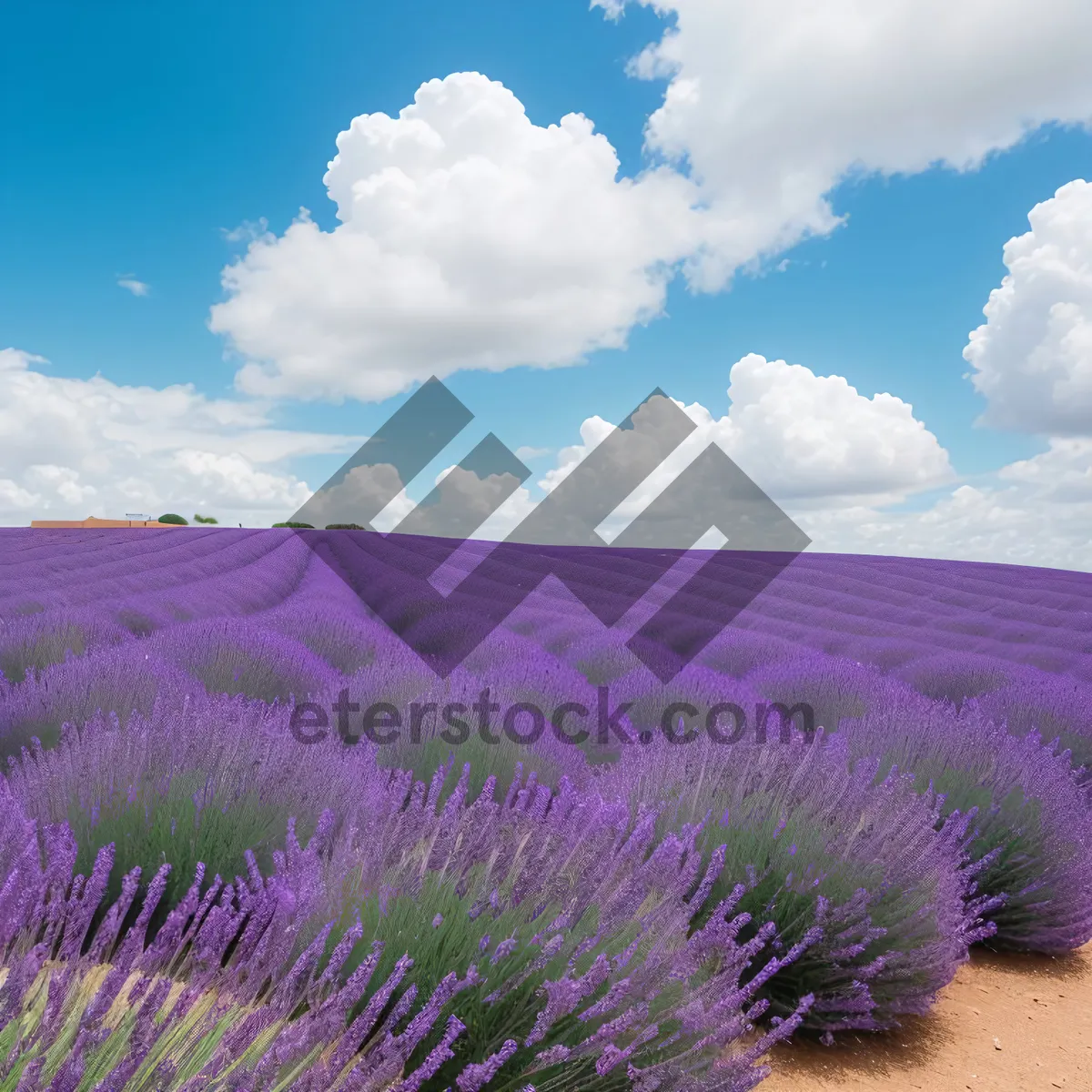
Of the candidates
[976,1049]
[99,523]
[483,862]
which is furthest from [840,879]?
[99,523]

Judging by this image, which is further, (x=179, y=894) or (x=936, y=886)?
(x=936, y=886)

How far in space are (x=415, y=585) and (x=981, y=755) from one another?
266 inches

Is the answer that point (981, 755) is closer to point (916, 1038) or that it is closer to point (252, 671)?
point (916, 1038)

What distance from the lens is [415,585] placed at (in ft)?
31.0

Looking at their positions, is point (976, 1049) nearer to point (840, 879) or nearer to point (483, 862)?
point (840, 879)

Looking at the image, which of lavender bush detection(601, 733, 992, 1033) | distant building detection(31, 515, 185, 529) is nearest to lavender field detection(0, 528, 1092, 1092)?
lavender bush detection(601, 733, 992, 1033)

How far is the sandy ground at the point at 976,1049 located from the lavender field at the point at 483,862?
106mm

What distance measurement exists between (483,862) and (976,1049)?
1689 millimetres

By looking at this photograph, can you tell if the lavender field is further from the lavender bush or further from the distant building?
the distant building

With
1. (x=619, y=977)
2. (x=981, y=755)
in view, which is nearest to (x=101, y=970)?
(x=619, y=977)

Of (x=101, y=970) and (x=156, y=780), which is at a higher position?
(x=156, y=780)

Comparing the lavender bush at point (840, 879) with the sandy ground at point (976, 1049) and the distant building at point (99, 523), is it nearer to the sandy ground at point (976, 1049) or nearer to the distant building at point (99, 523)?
the sandy ground at point (976, 1049)

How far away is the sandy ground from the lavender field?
11cm

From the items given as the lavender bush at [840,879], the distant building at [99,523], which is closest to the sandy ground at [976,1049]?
the lavender bush at [840,879]
